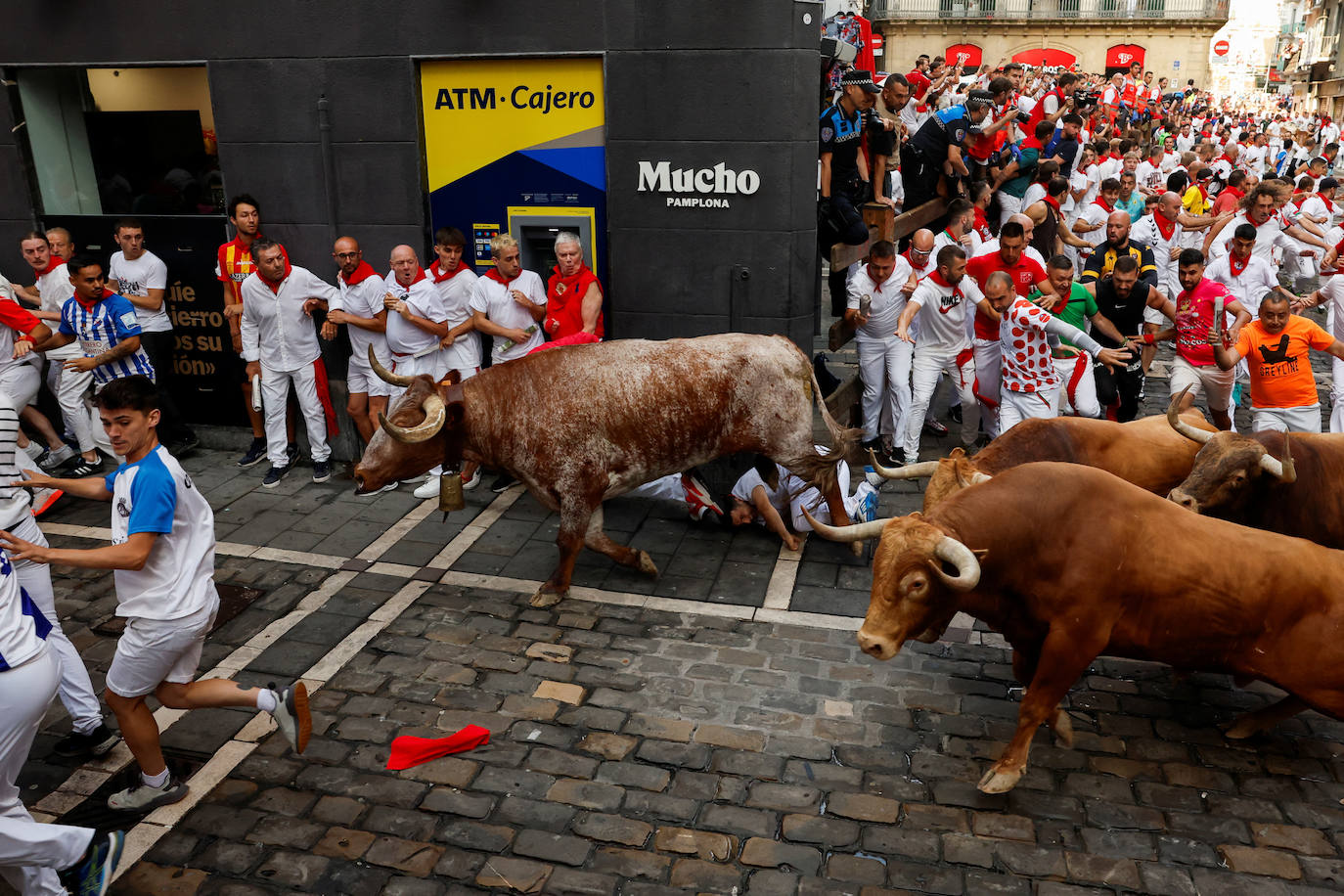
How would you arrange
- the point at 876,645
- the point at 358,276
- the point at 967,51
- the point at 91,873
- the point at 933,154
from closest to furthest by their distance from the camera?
1. the point at 91,873
2. the point at 876,645
3. the point at 358,276
4. the point at 933,154
5. the point at 967,51

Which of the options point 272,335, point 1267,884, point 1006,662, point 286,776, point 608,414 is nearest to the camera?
point 1267,884

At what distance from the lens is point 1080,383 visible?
922cm

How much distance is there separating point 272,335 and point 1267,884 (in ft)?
29.3

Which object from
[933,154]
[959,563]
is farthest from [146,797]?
[933,154]

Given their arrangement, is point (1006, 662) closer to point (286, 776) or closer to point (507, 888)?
point (507, 888)

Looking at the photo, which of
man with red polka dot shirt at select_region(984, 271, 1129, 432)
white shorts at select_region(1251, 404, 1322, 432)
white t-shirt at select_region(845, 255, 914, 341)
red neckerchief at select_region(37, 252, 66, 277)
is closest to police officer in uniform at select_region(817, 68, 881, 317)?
white t-shirt at select_region(845, 255, 914, 341)

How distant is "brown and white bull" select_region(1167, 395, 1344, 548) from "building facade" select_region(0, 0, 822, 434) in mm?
3860

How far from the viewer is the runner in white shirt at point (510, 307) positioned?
9.16 meters

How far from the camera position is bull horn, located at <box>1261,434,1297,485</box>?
6008 mm

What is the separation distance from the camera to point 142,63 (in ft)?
32.8

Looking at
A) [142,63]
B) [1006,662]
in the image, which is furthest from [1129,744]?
[142,63]

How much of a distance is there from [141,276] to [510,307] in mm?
3945

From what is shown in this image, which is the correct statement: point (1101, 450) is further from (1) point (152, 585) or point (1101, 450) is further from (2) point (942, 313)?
(1) point (152, 585)

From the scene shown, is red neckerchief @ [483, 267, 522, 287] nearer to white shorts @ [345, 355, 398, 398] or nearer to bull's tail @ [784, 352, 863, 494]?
white shorts @ [345, 355, 398, 398]
